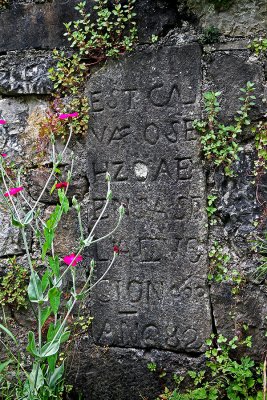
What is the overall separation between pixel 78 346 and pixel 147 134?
1049 mm

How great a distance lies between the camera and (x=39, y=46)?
2.74 meters

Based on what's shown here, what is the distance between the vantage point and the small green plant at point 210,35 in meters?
2.54

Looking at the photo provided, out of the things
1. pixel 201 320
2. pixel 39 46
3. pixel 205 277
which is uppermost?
pixel 39 46

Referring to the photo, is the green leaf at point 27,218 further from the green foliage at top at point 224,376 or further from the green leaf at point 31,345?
the green foliage at top at point 224,376

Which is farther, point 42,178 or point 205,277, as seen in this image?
point 42,178

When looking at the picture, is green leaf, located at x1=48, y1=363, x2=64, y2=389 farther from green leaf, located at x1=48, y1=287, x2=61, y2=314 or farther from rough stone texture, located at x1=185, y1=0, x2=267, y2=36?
rough stone texture, located at x1=185, y1=0, x2=267, y2=36

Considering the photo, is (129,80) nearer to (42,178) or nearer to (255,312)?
(42,178)

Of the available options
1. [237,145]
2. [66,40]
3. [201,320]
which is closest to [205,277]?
[201,320]

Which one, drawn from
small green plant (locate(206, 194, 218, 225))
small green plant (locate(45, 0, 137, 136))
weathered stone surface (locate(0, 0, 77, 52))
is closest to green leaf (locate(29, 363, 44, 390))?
small green plant (locate(206, 194, 218, 225))

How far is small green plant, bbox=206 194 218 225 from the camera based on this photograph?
2.53m

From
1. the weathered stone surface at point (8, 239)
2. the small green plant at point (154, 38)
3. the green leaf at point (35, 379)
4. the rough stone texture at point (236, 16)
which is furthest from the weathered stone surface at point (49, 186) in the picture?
the rough stone texture at point (236, 16)

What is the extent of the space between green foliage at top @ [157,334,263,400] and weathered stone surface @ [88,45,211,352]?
9 cm

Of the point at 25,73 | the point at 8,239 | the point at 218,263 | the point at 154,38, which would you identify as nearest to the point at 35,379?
the point at 8,239

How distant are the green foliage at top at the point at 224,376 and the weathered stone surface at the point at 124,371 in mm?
58
